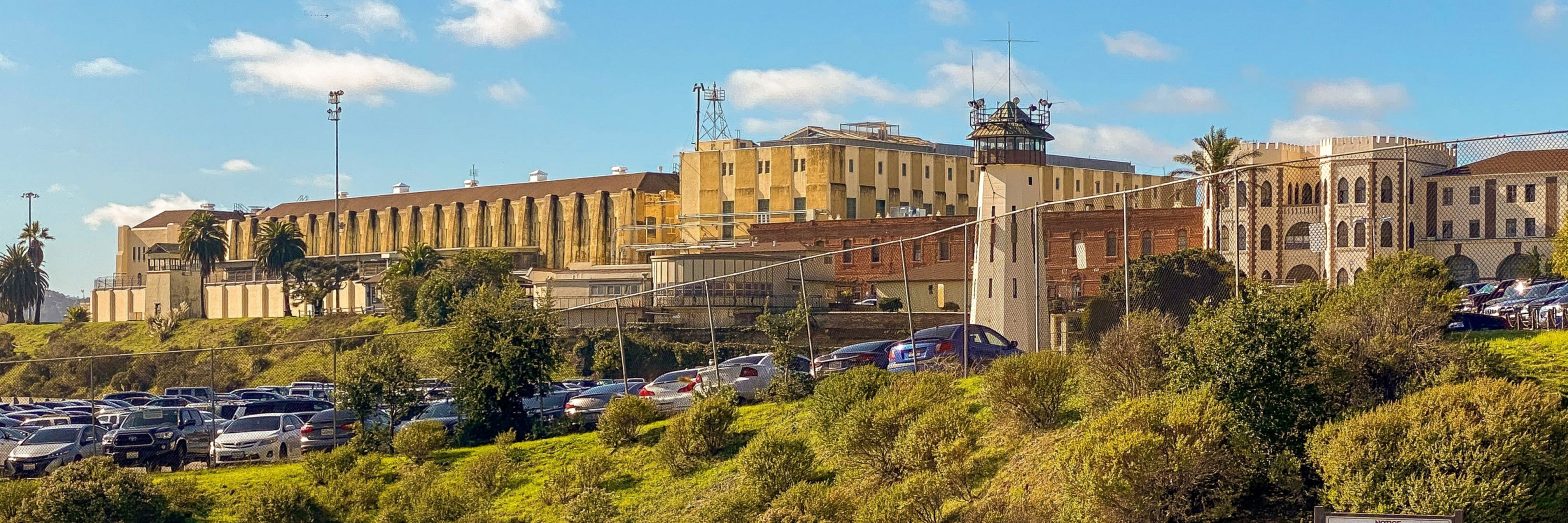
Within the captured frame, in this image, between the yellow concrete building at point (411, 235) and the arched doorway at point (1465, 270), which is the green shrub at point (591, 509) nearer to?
the arched doorway at point (1465, 270)

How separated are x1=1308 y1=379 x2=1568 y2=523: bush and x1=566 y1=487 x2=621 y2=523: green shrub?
1015 cm

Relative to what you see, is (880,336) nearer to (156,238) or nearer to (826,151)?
(826,151)

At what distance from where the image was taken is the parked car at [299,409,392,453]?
31.7 meters

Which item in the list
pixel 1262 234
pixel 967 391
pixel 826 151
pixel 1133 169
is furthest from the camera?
pixel 1133 169

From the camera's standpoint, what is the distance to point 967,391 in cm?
2423

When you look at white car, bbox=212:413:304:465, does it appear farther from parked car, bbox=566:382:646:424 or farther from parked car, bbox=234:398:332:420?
parked car, bbox=566:382:646:424

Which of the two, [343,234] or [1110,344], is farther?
[343,234]

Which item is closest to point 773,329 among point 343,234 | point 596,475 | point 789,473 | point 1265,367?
point 596,475

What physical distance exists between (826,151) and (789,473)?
227 ft

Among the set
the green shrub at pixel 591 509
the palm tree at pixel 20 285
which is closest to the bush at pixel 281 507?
the green shrub at pixel 591 509

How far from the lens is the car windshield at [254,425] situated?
1284 inches

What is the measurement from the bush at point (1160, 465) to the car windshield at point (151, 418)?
23.2 metres

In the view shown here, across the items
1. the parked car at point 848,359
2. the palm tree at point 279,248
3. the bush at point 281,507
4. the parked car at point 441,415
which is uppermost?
the palm tree at point 279,248

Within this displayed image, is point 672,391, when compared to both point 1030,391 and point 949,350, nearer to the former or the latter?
Answer: point 949,350
